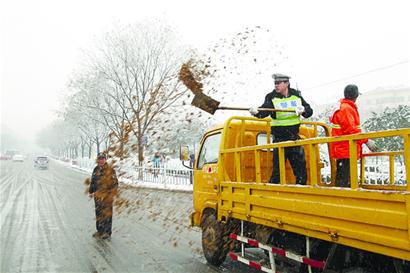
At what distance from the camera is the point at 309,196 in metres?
3.74

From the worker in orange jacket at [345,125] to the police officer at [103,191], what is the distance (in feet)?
16.3

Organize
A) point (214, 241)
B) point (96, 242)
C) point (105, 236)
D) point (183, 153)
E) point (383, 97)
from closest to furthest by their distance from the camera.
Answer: point (214, 241), point (183, 153), point (96, 242), point (105, 236), point (383, 97)

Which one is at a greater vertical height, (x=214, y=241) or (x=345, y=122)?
(x=345, y=122)

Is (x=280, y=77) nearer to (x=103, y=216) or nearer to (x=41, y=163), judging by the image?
(x=103, y=216)

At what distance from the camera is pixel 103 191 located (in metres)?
8.35

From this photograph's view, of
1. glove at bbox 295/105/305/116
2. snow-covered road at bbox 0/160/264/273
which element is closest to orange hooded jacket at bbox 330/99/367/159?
glove at bbox 295/105/305/116

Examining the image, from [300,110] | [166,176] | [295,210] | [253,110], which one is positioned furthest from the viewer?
[166,176]

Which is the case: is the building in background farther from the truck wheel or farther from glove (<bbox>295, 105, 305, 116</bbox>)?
glove (<bbox>295, 105, 305, 116</bbox>)

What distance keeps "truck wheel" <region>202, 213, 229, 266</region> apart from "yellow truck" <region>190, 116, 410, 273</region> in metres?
0.01

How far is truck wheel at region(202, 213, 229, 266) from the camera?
579 cm

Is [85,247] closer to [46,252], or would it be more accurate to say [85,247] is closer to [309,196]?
[46,252]

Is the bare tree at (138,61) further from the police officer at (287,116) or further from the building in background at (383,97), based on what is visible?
the building in background at (383,97)

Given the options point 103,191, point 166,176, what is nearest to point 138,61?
point 166,176

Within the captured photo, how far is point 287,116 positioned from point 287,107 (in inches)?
4.8
